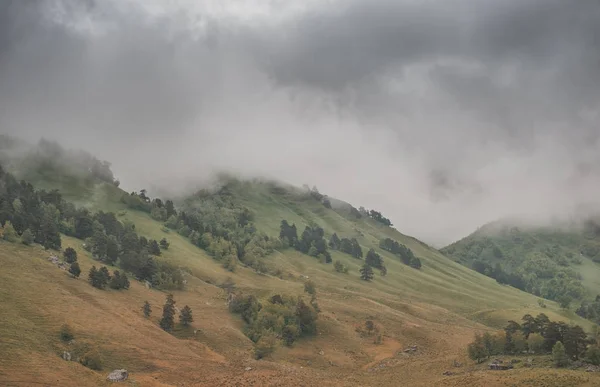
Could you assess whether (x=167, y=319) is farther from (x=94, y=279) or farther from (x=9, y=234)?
(x=9, y=234)

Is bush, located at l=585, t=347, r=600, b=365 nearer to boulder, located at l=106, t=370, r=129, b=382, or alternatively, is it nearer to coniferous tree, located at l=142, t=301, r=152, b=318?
boulder, located at l=106, t=370, r=129, b=382

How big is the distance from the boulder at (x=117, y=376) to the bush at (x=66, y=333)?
11474 mm

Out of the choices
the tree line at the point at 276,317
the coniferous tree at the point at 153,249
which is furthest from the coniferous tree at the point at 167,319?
the coniferous tree at the point at 153,249

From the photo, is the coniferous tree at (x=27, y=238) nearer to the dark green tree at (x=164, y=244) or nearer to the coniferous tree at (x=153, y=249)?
the coniferous tree at (x=153, y=249)

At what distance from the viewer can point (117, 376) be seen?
195 ft

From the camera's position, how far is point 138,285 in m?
120

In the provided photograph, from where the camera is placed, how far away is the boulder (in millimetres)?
58856

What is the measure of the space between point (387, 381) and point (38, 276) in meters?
69.2

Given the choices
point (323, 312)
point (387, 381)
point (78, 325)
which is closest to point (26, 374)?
point (78, 325)

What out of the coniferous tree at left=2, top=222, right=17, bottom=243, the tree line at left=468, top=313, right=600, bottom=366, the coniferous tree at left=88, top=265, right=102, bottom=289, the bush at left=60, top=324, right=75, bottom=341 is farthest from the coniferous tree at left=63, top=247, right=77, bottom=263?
the tree line at left=468, top=313, right=600, bottom=366

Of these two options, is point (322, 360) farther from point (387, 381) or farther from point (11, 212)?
point (11, 212)

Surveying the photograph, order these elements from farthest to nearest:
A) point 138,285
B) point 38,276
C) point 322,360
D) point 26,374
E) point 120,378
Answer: point 138,285, point 322,360, point 38,276, point 120,378, point 26,374

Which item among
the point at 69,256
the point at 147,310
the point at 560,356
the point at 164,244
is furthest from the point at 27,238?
the point at 560,356

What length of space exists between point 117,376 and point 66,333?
44.6 feet
